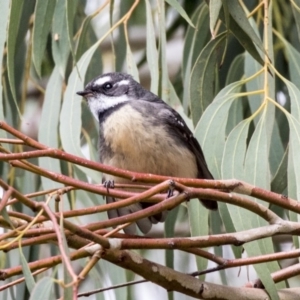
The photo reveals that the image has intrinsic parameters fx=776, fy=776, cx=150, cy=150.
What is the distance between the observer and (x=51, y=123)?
2506 mm

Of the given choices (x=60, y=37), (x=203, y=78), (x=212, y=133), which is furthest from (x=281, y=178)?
(x=60, y=37)

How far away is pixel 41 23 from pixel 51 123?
1.10 feet

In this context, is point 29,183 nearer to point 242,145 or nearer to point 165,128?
point 165,128

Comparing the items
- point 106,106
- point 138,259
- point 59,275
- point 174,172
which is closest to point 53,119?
point 106,106

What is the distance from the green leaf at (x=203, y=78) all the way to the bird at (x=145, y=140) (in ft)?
0.39

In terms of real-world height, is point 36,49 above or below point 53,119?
above

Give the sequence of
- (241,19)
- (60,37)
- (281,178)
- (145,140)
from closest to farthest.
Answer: (241,19)
(281,178)
(145,140)
(60,37)

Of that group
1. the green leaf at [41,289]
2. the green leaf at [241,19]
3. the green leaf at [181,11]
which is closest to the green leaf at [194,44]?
the green leaf at [181,11]

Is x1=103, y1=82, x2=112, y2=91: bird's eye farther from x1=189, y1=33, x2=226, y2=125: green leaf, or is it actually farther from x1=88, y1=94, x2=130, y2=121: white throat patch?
x1=189, y1=33, x2=226, y2=125: green leaf

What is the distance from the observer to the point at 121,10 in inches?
118

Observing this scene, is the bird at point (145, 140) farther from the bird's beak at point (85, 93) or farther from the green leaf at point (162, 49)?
the green leaf at point (162, 49)

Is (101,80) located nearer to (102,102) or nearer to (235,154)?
(102,102)

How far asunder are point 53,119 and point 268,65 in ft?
2.47

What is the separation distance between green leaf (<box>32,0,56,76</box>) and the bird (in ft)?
0.62
